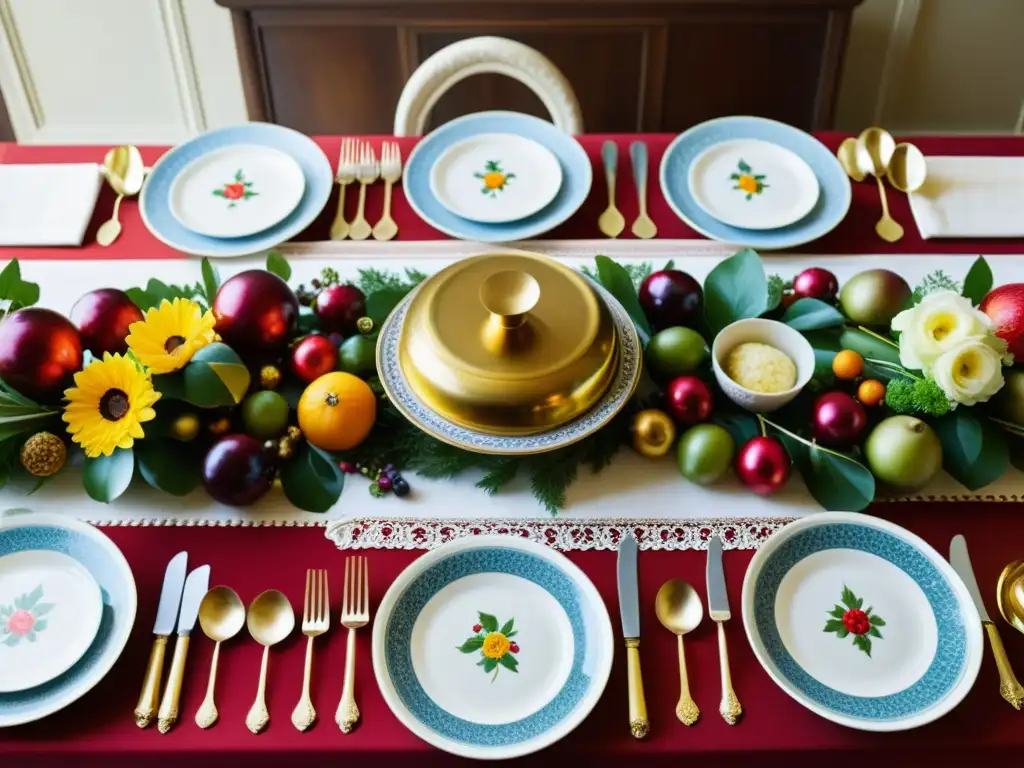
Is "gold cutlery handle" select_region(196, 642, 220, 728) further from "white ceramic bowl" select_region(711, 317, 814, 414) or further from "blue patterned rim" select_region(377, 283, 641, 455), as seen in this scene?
"white ceramic bowl" select_region(711, 317, 814, 414)

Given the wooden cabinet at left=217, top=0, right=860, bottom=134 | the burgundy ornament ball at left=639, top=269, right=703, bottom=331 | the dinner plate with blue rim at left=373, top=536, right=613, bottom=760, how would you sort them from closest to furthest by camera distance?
1. the dinner plate with blue rim at left=373, top=536, right=613, bottom=760
2. the burgundy ornament ball at left=639, top=269, right=703, bottom=331
3. the wooden cabinet at left=217, top=0, right=860, bottom=134

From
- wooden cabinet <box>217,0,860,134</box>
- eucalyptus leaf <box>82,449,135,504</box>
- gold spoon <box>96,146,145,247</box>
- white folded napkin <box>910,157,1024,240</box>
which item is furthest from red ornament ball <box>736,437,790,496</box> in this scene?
→ wooden cabinet <box>217,0,860,134</box>

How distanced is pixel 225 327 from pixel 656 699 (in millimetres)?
525

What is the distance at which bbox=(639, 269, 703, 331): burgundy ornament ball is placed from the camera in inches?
34.3

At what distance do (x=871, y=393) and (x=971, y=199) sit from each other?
1.44 ft

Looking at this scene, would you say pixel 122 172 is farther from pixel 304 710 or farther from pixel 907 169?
pixel 907 169

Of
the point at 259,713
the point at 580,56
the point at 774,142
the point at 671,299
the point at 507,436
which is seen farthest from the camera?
the point at 580,56

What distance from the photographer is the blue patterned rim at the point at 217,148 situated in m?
1.02

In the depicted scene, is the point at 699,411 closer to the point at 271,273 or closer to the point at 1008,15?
the point at 271,273

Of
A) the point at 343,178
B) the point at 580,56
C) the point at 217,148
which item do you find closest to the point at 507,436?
the point at 343,178

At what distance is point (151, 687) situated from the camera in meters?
0.66

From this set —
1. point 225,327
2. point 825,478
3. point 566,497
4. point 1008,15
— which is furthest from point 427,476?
point 1008,15

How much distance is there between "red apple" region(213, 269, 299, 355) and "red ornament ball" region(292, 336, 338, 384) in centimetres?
3

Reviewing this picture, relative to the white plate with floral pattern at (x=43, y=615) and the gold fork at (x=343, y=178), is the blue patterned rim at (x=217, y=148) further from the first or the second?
the white plate with floral pattern at (x=43, y=615)
